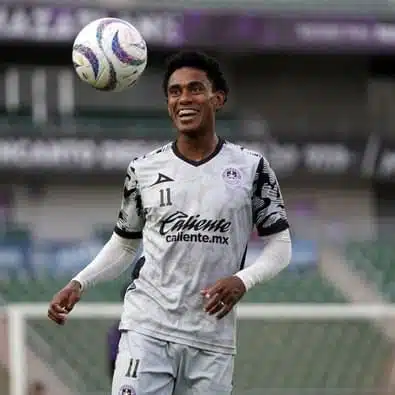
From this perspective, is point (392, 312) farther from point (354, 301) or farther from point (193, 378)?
point (193, 378)

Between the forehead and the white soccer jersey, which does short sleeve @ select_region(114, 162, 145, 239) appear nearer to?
the white soccer jersey

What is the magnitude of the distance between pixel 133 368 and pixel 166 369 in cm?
12

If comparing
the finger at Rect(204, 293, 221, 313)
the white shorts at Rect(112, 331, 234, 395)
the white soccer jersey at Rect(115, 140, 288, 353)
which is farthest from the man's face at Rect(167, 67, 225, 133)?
the white shorts at Rect(112, 331, 234, 395)

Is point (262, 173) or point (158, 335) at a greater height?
point (262, 173)

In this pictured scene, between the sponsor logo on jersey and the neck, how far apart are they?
0.26 m

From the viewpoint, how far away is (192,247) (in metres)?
4.48

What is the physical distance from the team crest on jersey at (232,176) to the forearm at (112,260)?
49cm

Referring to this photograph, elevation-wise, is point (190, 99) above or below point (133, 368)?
above

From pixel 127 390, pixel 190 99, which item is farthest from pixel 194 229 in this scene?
pixel 127 390

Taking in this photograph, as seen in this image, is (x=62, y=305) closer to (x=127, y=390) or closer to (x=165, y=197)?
(x=127, y=390)

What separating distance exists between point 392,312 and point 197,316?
22.5 ft

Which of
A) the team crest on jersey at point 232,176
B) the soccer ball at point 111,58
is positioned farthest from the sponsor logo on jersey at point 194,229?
the soccer ball at point 111,58

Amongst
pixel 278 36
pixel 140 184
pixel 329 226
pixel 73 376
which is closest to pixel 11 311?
pixel 73 376

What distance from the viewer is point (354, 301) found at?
1274 cm
